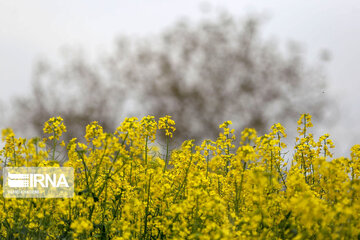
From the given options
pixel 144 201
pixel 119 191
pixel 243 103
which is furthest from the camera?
pixel 243 103

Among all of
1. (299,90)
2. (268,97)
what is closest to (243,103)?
(268,97)

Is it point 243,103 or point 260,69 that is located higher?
point 260,69

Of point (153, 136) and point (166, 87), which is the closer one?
point (153, 136)

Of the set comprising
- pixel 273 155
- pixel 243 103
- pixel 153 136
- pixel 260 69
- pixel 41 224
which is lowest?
pixel 41 224

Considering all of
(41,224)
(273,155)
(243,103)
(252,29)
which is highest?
(252,29)

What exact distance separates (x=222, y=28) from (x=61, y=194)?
10.2 metres

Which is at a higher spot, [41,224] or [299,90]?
[299,90]

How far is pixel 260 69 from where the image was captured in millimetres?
12461

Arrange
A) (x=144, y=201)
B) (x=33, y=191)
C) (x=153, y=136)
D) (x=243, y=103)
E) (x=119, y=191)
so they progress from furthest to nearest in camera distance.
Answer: (x=243, y=103) → (x=153, y=136) → (x=119, y=191) → (x=144, y=201) → (x=33, y=191)

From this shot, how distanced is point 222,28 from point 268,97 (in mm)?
2700

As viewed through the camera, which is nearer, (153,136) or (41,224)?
(41,224)

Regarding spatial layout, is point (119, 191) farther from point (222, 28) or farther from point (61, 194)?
point (222, 28)

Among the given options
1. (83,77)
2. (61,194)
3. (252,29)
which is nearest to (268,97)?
(252,29)

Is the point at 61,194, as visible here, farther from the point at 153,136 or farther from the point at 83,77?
the point at 83,77
